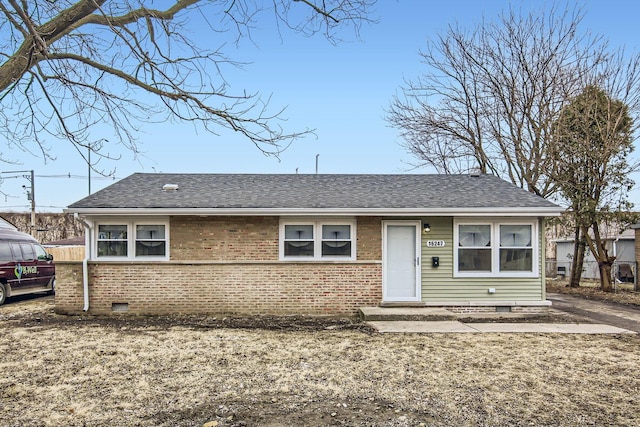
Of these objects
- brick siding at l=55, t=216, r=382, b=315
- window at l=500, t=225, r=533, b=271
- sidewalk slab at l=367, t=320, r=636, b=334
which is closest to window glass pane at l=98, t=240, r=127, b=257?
brick siding at l=55, t=216, r=382, b=315

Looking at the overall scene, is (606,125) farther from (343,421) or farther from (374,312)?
(343,421)

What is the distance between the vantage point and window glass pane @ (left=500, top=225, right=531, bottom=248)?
10.8 metres

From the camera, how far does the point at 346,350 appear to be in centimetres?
722

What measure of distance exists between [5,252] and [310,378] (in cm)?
1073

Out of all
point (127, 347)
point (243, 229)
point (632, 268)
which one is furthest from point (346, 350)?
point (632, 268)

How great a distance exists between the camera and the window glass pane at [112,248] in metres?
10.6

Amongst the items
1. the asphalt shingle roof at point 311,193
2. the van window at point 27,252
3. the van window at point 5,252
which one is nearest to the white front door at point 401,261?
the asphalt shingle roof at point 311,193

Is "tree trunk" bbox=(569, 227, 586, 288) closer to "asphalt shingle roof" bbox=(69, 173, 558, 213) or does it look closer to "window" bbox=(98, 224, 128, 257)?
"asphalt shingle roof" bbox=(69, 173, 558, 213)

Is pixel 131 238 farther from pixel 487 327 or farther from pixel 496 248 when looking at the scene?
pixel 496 248

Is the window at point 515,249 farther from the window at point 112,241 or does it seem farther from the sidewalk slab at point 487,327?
the window at point 112,241

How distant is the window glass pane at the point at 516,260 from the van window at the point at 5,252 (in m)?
12.6

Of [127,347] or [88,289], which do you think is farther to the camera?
[88,289]

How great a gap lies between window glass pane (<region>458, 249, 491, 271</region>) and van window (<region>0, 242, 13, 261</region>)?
38.2 ft

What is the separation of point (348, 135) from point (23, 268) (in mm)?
10090
